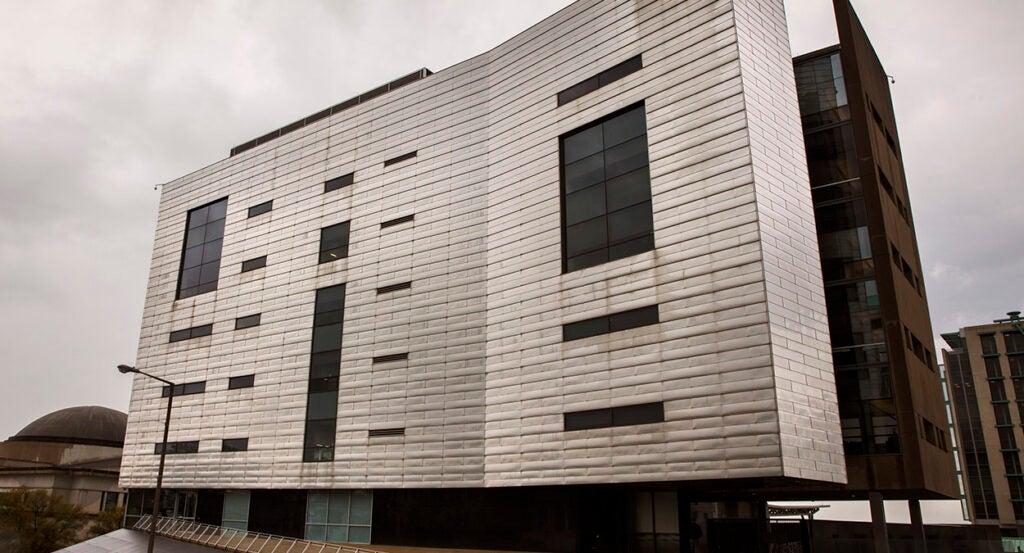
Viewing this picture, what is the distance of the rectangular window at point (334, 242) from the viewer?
40531 mm

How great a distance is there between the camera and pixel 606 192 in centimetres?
3117

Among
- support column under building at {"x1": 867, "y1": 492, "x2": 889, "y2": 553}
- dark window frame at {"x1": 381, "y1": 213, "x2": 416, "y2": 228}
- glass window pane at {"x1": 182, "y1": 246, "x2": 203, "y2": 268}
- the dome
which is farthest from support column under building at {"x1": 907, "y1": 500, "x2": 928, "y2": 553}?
the dome

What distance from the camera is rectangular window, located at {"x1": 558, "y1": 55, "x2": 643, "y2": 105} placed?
3150 cm

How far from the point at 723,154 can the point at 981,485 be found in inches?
3049

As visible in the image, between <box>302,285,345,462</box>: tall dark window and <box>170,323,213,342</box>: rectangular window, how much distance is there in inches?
365

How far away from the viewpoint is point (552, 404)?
29.5 meters

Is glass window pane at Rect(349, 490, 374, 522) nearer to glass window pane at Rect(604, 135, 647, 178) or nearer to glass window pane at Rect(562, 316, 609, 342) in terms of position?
glass window pane at Rect(562, 316, 609, 342)

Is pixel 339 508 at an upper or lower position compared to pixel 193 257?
lower

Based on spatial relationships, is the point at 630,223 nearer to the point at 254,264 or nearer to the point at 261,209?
the point at 254,264

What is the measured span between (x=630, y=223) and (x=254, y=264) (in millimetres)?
24832

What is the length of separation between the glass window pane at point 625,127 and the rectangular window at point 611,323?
25.2 feet

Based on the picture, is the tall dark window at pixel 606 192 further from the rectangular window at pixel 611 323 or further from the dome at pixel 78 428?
the dome at pixel 78 428

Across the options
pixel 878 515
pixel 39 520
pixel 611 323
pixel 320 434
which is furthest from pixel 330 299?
pixel 39 520

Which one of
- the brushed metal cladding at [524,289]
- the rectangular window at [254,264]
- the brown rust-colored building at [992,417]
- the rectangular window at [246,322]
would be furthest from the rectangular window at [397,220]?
the brown rust-colored building at [992,417]
